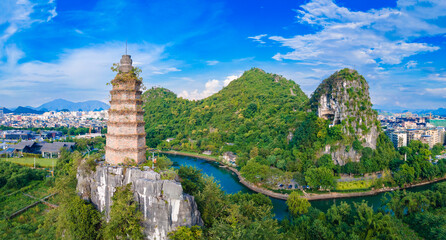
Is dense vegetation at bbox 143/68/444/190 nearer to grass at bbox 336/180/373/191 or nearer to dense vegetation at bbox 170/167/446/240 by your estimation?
grass at bbox 336/180/373/191

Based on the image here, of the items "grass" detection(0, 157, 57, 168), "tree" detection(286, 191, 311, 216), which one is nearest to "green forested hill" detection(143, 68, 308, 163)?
"tree" detection(286, 191, 311, 216)

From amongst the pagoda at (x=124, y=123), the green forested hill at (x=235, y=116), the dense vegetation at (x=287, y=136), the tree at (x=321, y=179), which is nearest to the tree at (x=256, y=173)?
the dense vegetation at (x=287, y=136)

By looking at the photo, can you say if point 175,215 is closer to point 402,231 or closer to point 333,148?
point 402,231

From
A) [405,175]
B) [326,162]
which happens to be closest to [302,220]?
[326,162]

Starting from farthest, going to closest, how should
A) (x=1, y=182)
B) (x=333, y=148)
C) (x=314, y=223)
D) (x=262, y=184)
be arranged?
(x=333, y=148) < (x=262, y=184) < (x=1, y=182) < (x=314, y=223)

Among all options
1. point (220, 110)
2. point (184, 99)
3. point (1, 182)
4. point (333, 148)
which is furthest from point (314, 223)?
point (184, 99)

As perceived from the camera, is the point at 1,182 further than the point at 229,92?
No

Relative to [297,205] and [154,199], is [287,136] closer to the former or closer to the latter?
[297,205]
